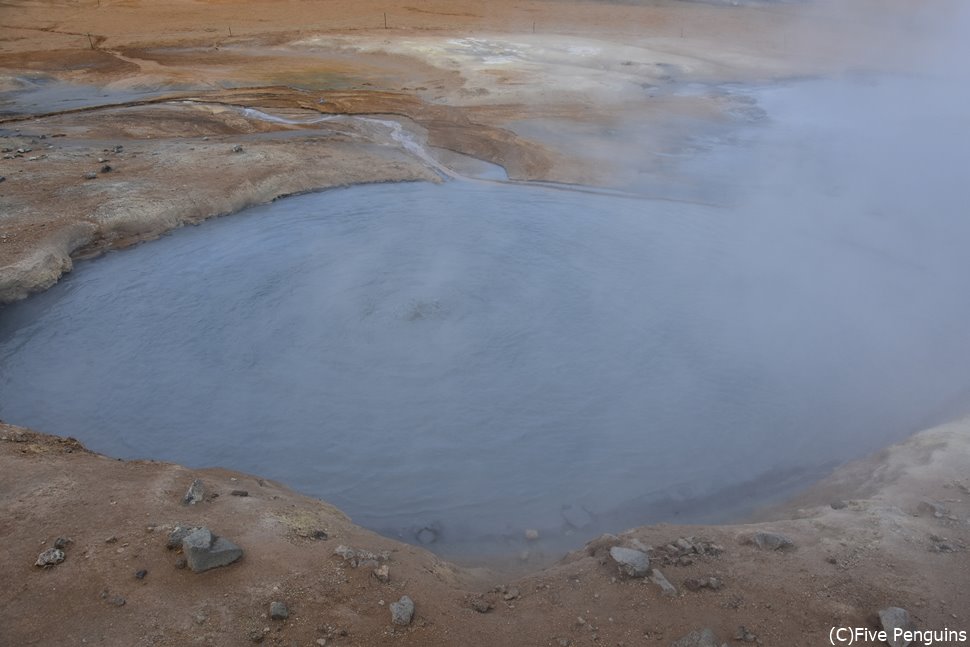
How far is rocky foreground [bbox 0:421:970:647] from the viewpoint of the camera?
349 centimetres

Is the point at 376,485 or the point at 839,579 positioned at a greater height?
the point at 839,579

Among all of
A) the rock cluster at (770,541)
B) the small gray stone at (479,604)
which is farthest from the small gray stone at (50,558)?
the rock cluster at (770,541)

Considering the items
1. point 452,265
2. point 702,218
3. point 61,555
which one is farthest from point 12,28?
point 61,555

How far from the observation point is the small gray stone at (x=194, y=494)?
4.37 metres

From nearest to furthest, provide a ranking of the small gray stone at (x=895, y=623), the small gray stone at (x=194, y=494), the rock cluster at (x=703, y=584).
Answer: the small gray stone at (x=895, y=623), the rock cluster at (x=703, y=584), the small gray stone at (x=194, y=494)

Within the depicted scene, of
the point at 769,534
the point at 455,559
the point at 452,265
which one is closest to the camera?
the point at 769,534

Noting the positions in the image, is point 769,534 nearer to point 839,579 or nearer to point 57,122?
point 839,579

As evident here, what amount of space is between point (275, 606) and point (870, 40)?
2572 cm

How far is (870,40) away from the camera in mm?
22281

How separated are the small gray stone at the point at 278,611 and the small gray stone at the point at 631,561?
1.88 metres

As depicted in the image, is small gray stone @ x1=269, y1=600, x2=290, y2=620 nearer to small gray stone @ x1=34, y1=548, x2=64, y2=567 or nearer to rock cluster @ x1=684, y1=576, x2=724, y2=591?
small gray stone @ x1=34, y1=548, x2=64, y2=567

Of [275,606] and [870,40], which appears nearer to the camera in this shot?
[275,606]

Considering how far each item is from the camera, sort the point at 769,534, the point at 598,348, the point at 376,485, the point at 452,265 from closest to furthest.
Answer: the point at 769,534 < the point at 376,485 < the point at 598,348 < the point at 452,265

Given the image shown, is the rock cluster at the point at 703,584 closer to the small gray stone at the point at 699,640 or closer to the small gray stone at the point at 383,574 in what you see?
the small gray stone at the point at 699,640
